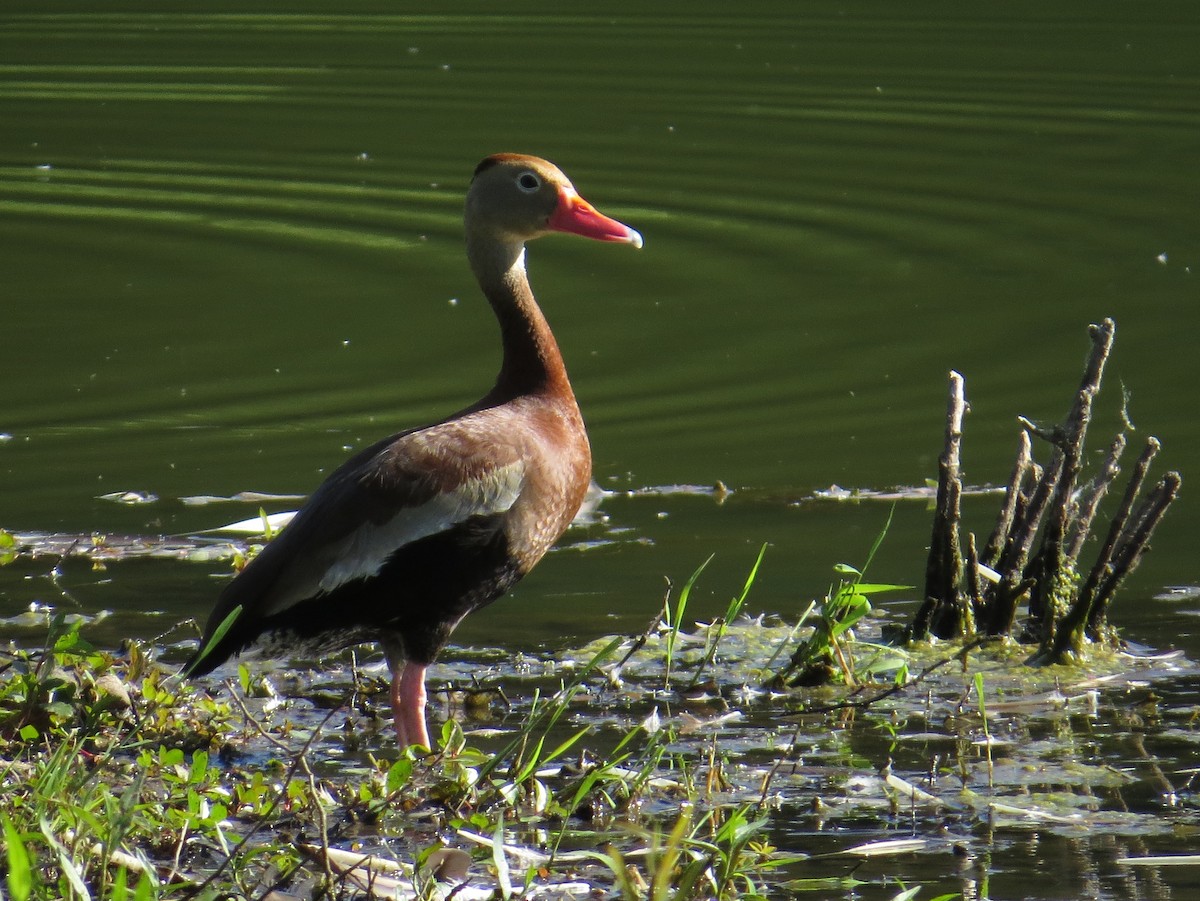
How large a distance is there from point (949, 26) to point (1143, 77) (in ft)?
11.0

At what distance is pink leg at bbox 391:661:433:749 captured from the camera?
4.49m

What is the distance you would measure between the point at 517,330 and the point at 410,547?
823mm

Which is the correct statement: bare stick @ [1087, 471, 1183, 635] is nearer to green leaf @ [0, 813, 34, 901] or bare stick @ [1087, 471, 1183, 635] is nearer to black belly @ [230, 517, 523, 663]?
black belly @ [230, 517, 523, 663]

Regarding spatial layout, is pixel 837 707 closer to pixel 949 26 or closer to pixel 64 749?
pixel 64 749

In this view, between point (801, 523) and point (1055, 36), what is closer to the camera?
point (801, 523)

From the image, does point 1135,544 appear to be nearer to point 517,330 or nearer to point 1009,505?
point 1009,505

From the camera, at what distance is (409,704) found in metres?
4.56

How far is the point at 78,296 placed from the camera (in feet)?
34.3

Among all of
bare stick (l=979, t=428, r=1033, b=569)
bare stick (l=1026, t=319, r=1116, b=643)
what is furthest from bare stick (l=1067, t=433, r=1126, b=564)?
bare stick (l=979, t=428, r=1033, b=569)

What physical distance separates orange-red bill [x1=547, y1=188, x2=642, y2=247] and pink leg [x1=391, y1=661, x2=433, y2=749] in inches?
53.7

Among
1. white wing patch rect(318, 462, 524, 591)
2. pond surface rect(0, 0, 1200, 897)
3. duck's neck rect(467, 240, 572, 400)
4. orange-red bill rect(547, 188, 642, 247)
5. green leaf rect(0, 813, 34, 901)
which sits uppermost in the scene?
orange-red bill rect(547, 188, 642, 247)

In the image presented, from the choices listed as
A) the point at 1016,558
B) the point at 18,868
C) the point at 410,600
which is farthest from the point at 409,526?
the point at 18,868

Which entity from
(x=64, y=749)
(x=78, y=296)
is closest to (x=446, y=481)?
(x=64, y=749)

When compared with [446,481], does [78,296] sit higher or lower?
lower
